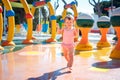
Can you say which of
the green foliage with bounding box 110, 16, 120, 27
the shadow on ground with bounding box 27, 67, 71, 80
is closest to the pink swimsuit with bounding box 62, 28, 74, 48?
the shadow on ground with bounding box 27, 67, 71, 80

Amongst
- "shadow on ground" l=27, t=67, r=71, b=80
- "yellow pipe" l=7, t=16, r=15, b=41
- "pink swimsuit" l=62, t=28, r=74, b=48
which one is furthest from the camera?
"yellow pipe" l=7, t=16, r=15, b=41

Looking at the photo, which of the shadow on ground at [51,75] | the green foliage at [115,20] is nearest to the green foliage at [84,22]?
the green foliage at [115,20]

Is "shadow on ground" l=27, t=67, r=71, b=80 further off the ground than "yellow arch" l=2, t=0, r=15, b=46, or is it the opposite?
"yellow arch" l=2, t=0, r=15, b=46

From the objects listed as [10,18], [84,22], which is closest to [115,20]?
[84,22]

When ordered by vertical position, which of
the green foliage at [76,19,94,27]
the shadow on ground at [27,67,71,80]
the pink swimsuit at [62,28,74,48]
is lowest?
the shadow on ground at [27,67,71,80]

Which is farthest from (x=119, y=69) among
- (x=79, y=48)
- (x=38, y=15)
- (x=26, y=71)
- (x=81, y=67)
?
(x=38, y=15)

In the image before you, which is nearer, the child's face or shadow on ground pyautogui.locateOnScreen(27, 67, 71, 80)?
shadow on ground pyautogui.locateOnScreen(27, 67, 71, 80)

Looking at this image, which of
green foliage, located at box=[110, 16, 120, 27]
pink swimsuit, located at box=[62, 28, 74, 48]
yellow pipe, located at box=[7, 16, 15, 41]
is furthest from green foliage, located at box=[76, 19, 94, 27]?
pink swimsuit, located at box=[62, 28, 74, 48]

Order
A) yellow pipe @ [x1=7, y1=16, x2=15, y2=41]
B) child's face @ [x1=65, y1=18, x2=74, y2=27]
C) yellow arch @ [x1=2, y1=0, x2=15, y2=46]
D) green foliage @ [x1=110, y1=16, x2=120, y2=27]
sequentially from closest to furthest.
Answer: child's face @ [x1=65, y1=18, x2=74, y2=27]
green foliage @ [x1=110, y1=16, x2=120, y2=27]
yellow arch @ [x1=2, y1=0, x2=15, y2=46]
yellow pipe @ [x1=7, y1=16, x2=15, y2=41]

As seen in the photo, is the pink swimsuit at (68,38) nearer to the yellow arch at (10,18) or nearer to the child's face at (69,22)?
the child's face at (69,22)

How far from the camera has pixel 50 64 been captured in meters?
7.18

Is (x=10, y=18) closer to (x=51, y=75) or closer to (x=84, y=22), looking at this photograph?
(x=84, y=22)

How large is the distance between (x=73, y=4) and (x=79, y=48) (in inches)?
228

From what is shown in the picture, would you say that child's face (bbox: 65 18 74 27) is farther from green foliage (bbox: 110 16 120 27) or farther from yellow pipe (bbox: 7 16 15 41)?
yellow pipe (bbox: 7 16 15 41)
